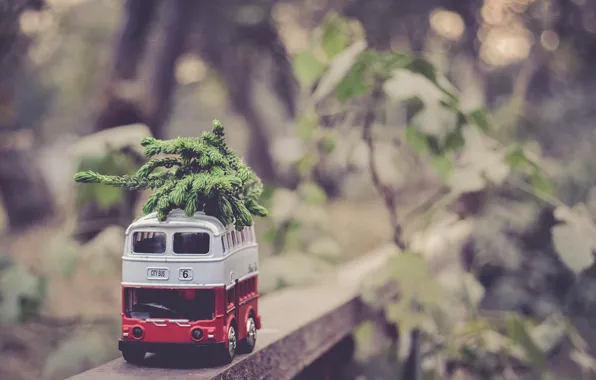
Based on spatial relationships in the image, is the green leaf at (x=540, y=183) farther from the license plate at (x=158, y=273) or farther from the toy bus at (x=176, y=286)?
the license plate at (x=158, y=273)

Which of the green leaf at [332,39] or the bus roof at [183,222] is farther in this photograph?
the green leaf at [332,39]

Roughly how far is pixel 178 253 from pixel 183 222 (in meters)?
0.08

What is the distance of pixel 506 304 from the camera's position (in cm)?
438

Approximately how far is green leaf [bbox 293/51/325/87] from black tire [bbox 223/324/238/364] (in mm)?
1592

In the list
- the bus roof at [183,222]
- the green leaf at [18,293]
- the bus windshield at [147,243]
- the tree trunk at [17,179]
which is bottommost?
the tree trunk at [17,179]

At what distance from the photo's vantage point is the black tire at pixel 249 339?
6.39ft

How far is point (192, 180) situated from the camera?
70.1 inches

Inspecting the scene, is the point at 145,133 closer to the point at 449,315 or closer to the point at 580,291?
the point at 449,315

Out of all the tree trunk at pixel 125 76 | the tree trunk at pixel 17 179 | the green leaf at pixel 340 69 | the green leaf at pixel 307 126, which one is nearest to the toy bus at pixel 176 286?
the green leaf at pixel 340 69

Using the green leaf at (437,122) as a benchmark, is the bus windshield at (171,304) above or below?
below

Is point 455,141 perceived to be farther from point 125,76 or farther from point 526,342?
point 125,76

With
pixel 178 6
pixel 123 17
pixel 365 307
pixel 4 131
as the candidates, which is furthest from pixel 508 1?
pixel 4 131

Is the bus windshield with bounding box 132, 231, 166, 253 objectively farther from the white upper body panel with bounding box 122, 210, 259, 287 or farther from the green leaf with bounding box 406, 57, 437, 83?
the green leaf with bounding box 406, 57, 437, 83

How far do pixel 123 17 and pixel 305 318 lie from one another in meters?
3.42
